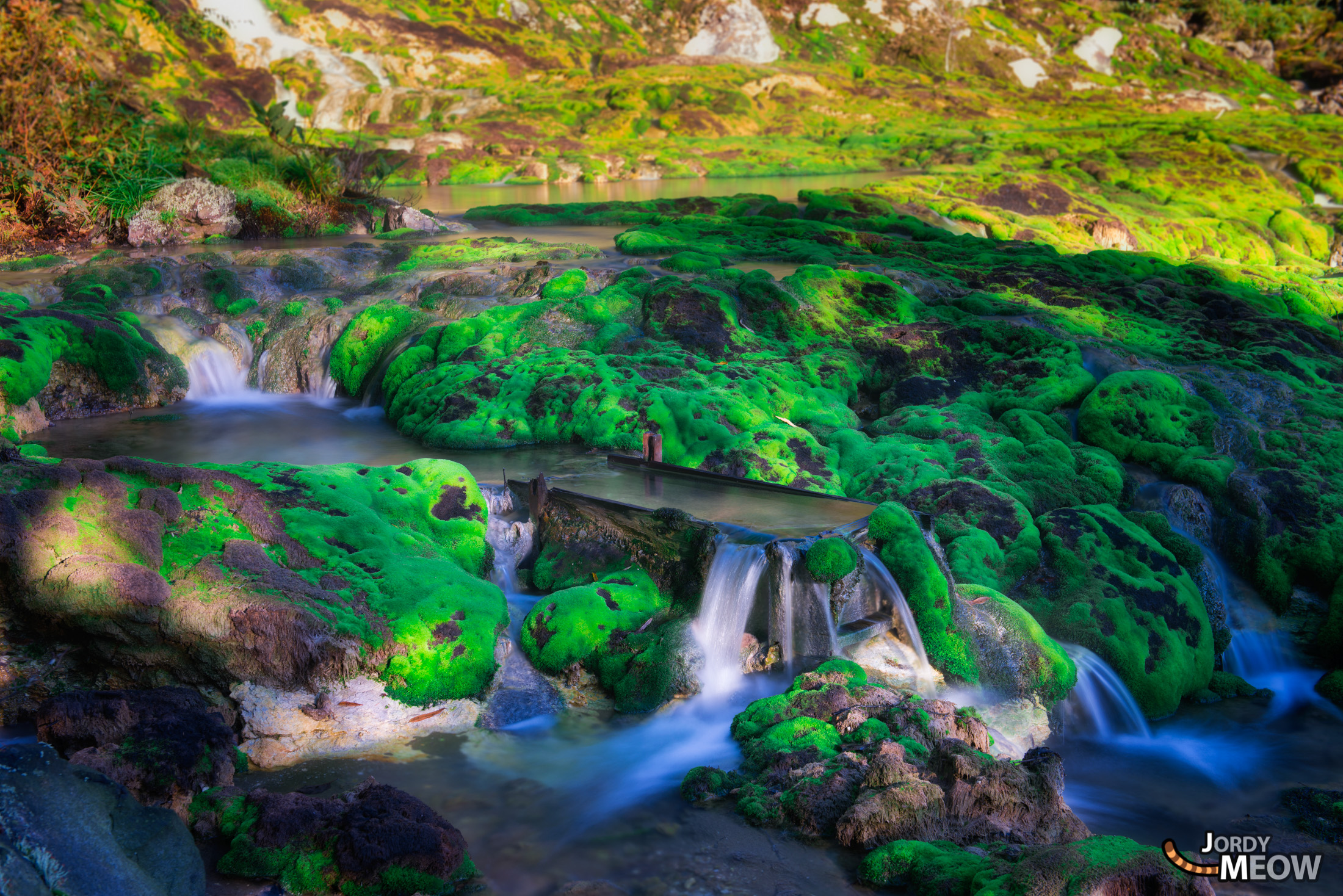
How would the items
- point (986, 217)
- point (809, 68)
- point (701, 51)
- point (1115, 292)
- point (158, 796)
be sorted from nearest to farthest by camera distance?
point (158, 796) → point (1115, 292) → point (986, 217) → point (809, 68) → point (701, 51)

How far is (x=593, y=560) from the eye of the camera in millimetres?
7895

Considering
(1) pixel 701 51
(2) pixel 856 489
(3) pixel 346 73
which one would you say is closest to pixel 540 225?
(2) pixel 856 489

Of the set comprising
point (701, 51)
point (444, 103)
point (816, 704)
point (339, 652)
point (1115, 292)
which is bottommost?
point (816, 704)

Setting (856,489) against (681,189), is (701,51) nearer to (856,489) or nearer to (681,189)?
(681,189)

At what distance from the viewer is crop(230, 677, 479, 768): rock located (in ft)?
19.1

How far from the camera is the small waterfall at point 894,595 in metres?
7.20

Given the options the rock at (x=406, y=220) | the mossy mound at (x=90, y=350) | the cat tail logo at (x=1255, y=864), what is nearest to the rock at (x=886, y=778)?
the cat tail logo at (x=1255, y=864)

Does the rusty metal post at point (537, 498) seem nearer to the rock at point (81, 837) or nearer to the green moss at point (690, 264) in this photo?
the rock at point (81, 837)

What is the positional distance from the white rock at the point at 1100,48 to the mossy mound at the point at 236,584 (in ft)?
289

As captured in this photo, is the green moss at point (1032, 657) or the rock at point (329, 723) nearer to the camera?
the rock at point (329, 723)

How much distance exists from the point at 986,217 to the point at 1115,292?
8865mm

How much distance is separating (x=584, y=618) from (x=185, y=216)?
13.7 meters

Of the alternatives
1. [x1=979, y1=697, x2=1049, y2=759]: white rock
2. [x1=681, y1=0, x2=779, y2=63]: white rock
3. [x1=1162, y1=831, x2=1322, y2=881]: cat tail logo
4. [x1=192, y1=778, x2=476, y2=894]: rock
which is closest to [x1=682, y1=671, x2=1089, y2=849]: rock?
[x1=979, y1=697, x2=1049, y2=759]: white rock

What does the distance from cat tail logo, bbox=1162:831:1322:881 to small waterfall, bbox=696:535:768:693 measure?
301 cm
